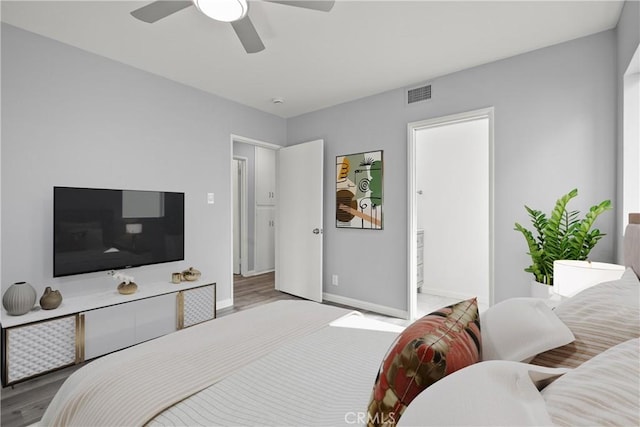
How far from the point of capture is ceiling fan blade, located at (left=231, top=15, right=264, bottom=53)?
2066 mm

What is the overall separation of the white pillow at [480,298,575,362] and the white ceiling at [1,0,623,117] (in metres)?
2.14

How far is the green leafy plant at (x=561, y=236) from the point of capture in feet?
7.48

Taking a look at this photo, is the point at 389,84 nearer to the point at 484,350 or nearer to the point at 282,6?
the point at 282,6

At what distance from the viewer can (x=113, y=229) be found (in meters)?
2.88

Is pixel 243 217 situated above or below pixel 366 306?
above

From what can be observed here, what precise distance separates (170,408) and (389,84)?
3559mm

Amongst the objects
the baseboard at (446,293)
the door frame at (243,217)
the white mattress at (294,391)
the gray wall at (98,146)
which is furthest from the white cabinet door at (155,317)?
the baseboard at (446,293)

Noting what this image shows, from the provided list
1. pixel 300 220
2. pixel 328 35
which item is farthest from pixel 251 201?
pixel 328 35

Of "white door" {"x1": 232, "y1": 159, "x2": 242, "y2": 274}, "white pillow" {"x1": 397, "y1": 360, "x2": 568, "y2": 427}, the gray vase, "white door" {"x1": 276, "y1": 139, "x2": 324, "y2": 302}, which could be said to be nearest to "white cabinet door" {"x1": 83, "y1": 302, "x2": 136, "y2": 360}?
the gray vase

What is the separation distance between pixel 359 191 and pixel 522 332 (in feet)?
10.5

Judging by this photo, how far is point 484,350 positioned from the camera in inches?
36.1

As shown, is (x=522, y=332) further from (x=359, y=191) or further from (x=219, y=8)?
(x=359, y=191)

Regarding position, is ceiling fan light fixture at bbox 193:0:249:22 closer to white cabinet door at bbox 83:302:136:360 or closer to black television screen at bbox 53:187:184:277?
black television screen at bbox 53:187:184:277

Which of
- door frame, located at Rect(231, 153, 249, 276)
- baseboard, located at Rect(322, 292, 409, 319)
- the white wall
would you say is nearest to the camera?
baseboard, located at Rect(322, 292, 409, 319)
